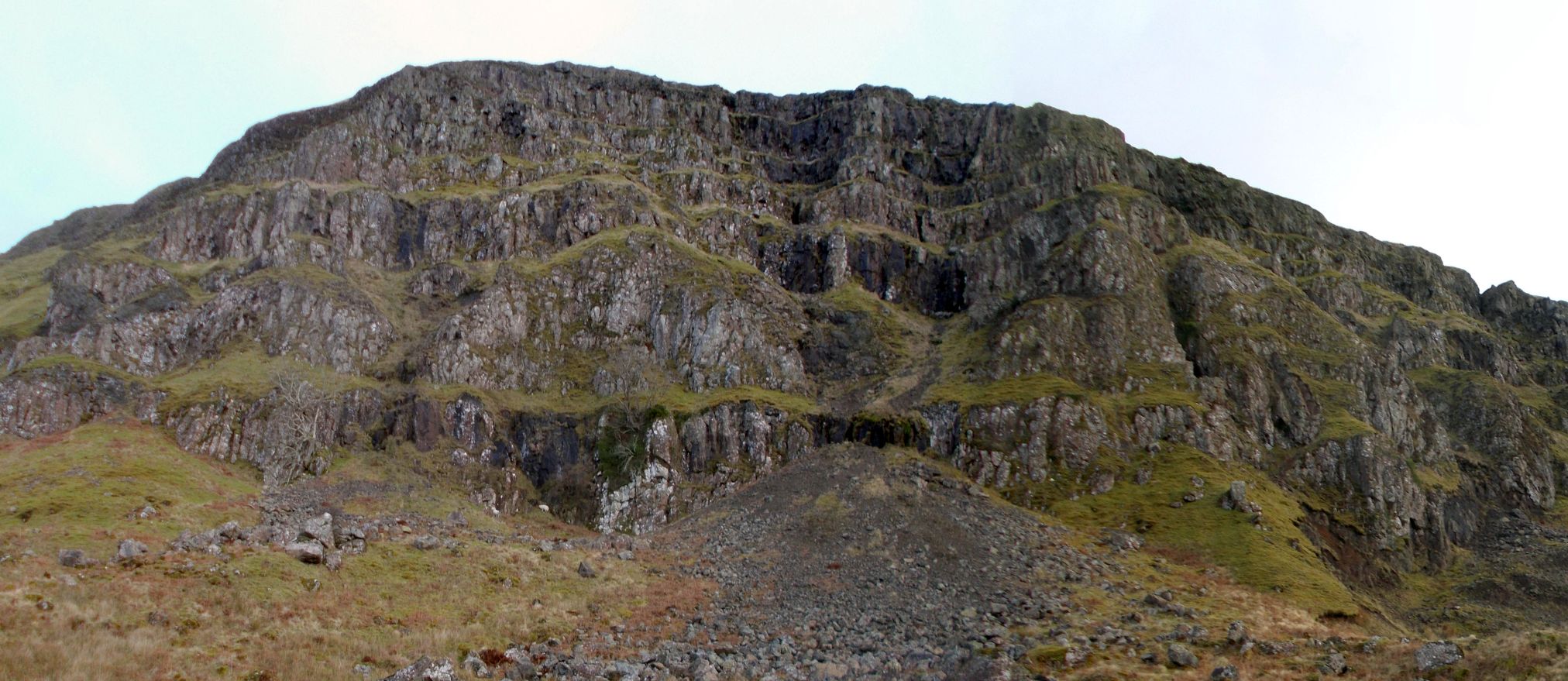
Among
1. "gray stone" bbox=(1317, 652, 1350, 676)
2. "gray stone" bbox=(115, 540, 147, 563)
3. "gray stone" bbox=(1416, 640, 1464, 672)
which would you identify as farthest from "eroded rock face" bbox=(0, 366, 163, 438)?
"gray stone" bbox=(1416, 640, 1464, 672)

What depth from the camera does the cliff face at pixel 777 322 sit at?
253 feet

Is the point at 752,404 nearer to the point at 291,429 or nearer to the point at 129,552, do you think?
the point at 291,429

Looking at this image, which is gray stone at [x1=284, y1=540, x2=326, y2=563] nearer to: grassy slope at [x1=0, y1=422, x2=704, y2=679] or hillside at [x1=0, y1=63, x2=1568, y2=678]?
grassy slope at [x1=0, y1=422, x2=704, y2=679]

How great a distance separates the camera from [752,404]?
82812mm

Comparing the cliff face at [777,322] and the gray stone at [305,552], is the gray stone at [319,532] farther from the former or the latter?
the cliff face at [777,322]

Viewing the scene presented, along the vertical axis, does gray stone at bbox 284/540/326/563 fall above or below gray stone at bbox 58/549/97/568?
below

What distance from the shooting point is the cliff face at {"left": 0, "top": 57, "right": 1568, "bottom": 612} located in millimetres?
77188

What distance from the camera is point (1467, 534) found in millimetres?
81438

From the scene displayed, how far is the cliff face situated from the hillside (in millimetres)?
551

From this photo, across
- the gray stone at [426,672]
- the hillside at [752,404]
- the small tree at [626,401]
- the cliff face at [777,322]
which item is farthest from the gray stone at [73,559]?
the small tree at [626,401]

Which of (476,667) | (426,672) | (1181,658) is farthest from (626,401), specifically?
(1181,658)

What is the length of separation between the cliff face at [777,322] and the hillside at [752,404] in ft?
1.81

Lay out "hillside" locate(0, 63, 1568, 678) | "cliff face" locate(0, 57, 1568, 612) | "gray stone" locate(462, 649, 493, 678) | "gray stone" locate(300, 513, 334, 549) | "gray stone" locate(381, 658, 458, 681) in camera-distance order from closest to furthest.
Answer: "gray stone" locate(381, 658, 458, 681)
"gray stone" locate(462, 649, 493, 678)
"hillside" locate(0, 63, 1568, 678)
"gray stone" locate(300, 513, 334, 549)
"cliff face" locate(0, 57, 1568, 612)

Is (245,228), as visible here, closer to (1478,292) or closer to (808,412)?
(808,412)
